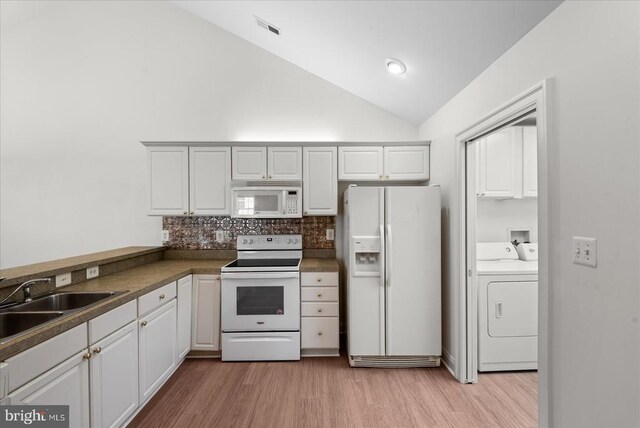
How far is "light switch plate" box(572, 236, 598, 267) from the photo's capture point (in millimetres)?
1312

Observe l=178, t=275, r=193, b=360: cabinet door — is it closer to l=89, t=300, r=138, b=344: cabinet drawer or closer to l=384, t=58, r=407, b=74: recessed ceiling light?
l=89, t=300, r=138, b=344: cabinet drawer

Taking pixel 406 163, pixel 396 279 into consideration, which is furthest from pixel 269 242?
pixel 406 163

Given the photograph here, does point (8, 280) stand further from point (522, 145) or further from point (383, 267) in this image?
point (522, 145)

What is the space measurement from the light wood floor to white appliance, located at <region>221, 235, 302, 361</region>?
12 cm

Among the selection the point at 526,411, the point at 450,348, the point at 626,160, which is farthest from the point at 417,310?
the point at 626,160

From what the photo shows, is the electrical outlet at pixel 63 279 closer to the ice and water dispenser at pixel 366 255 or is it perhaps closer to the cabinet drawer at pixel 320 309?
Answer: the cabinet drawer at pixel 320 309

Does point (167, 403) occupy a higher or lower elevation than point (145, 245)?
lower

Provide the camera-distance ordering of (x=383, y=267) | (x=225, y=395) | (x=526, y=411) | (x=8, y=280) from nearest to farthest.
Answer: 1. (x=8, y=280)
2. (x=526, y=411)
3. (x=225, y=395)
4. (x=383, y=267)

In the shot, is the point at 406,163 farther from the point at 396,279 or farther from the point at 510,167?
the point at 396,279

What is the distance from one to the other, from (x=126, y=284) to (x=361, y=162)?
2.39m

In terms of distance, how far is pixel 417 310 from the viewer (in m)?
2.77

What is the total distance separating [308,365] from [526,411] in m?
1.71

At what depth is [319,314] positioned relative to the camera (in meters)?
2.97

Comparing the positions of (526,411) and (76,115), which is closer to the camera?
(526,411)
